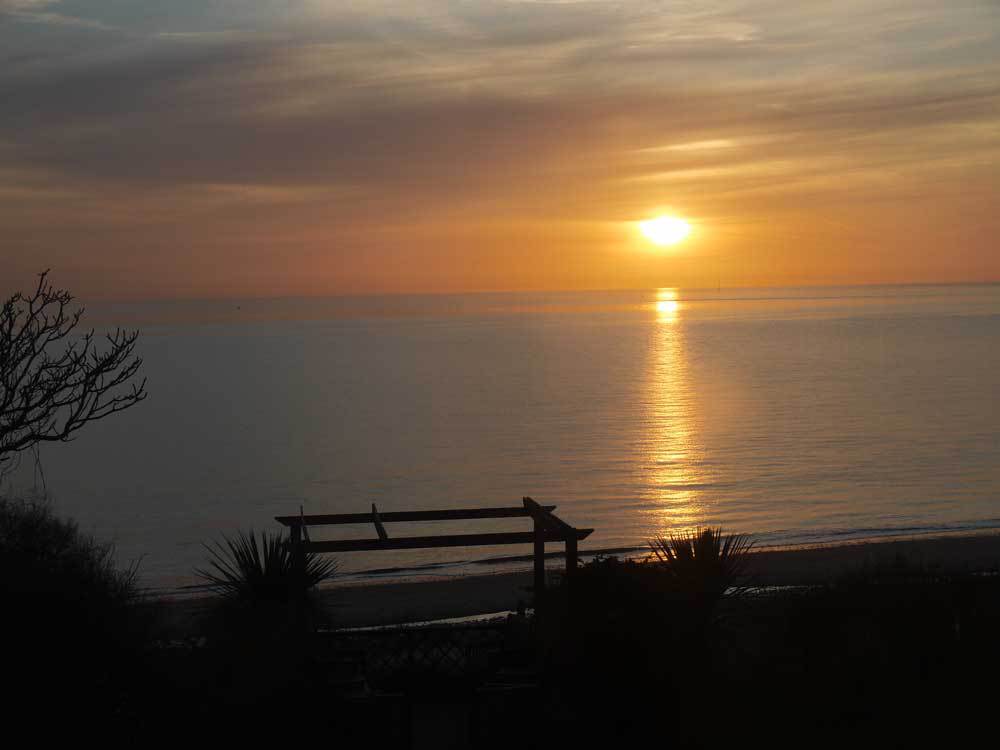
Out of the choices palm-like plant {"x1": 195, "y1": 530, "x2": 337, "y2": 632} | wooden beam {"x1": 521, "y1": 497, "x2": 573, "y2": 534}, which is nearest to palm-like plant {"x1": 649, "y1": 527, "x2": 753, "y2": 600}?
wooden beam {"x1": 521, "y1": 497, "x2": 573, "y2": 534}

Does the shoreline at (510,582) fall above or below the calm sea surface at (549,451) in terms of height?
below

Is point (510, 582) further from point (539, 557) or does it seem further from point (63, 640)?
point (63, 640)

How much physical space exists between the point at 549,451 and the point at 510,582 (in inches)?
844

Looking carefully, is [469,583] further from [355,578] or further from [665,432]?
[665,432]

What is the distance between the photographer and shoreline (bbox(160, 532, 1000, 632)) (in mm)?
18172

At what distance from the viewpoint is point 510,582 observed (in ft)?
70.4

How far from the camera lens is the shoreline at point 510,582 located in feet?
59.6

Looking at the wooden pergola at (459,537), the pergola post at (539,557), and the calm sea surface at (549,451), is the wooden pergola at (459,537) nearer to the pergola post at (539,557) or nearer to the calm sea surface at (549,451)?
the pergola post at (539,557)

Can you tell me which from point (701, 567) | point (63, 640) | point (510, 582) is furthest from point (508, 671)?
point (510, 582)

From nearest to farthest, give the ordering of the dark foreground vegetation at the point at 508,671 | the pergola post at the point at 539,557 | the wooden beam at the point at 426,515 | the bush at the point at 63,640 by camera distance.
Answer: the bush at the point at 63,640
the dark foreground vegetation at the point at 508,671
the pergola post at the point at 539,557
the wooden beam at the point at 426,515

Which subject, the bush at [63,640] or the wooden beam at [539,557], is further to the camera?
the wooden beam at [539,557]

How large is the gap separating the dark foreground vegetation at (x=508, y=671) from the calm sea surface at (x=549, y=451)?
552 inches

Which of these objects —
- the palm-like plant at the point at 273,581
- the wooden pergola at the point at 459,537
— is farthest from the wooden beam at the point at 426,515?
the palm-like plant at the point at 273,581

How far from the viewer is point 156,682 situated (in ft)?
27.3
